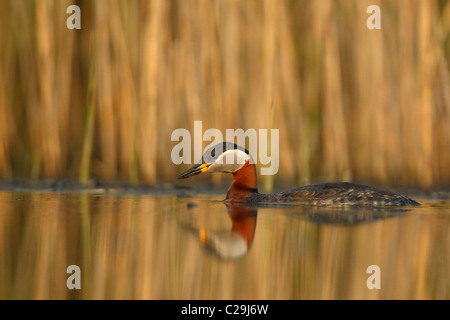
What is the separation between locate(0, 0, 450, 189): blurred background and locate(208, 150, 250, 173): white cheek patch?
44 centimetres

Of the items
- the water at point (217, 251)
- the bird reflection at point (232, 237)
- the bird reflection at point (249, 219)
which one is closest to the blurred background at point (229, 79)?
the bird reflection at point (249, 219)

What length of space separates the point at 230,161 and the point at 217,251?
10.9 ft

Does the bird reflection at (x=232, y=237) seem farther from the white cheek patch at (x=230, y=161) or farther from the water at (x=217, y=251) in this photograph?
the white cheek patch at (x=230, y=161)

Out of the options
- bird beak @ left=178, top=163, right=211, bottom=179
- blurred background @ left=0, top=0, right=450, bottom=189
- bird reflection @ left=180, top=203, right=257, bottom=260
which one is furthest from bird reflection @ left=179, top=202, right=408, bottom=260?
blurred background @ left=0, top=0, right=450, bottom=189

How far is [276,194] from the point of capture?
7.91 metres

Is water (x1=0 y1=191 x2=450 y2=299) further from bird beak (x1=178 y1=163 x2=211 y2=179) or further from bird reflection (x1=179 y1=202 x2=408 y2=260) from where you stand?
bird beak (x1=178 y1=163 x2=211 y2=179)

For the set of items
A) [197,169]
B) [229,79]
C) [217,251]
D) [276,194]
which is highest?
[229,79]

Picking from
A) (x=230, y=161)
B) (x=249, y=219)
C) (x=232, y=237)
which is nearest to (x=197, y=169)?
(x=230, y=161)

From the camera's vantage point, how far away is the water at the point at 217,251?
3916 mm

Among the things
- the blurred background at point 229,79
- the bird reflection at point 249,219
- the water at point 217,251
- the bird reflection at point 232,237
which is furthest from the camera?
the blurred background at point 229,79

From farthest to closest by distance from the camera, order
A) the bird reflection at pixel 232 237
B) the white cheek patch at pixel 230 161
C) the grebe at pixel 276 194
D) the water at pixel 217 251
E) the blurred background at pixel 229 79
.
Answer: the blurred background at pixel 229 79, the white cheek patch at pixel 230 161, the grebe at pixel 276 194, the bird reflection at pixel 232 237, the water at pixel 217 251

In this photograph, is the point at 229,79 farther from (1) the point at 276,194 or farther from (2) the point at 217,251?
(2) the point at 217,251

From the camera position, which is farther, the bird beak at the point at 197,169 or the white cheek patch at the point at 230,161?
the white cheek patch at the point at 230,161

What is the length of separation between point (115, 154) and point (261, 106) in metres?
1.76
